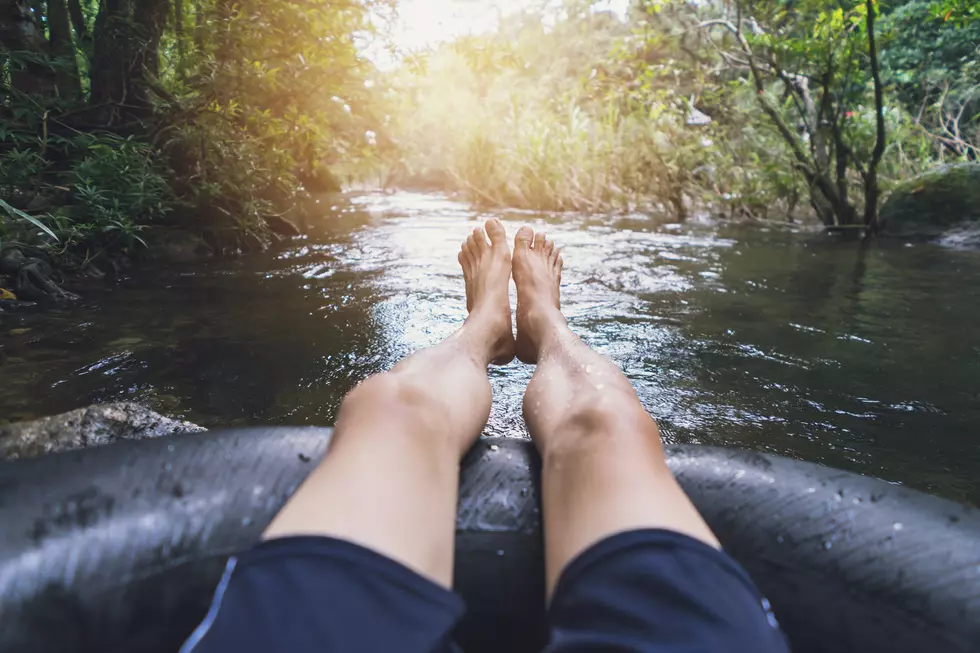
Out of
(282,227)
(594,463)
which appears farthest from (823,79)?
(594,463)

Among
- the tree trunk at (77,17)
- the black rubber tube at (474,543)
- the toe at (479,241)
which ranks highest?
the tree trunk at (77,17)

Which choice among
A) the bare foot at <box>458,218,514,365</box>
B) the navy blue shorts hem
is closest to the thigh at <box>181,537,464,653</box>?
the navy blue shorts hem

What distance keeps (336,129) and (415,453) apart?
17.0 ft

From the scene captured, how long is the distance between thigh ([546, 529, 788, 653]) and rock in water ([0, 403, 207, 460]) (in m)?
1.00

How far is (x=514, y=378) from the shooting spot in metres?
1.93

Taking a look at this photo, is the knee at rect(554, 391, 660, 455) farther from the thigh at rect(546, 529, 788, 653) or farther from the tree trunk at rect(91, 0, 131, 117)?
Result: the tree trunk at rect(91, 0, 131, 117)

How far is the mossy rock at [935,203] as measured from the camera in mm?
5535

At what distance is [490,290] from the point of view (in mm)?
2162

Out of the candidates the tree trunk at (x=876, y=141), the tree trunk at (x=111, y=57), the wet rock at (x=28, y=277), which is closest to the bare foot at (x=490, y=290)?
the wet rock at (x=28, y=277)

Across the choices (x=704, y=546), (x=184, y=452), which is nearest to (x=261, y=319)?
(x=184, y=452)

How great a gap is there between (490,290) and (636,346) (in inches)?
25.2

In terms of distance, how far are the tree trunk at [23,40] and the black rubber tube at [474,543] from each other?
9.28 ft

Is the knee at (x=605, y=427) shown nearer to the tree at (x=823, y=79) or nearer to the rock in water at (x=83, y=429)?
the rock in water at (x=83, y=429)

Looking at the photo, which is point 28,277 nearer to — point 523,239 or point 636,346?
point 523,239
